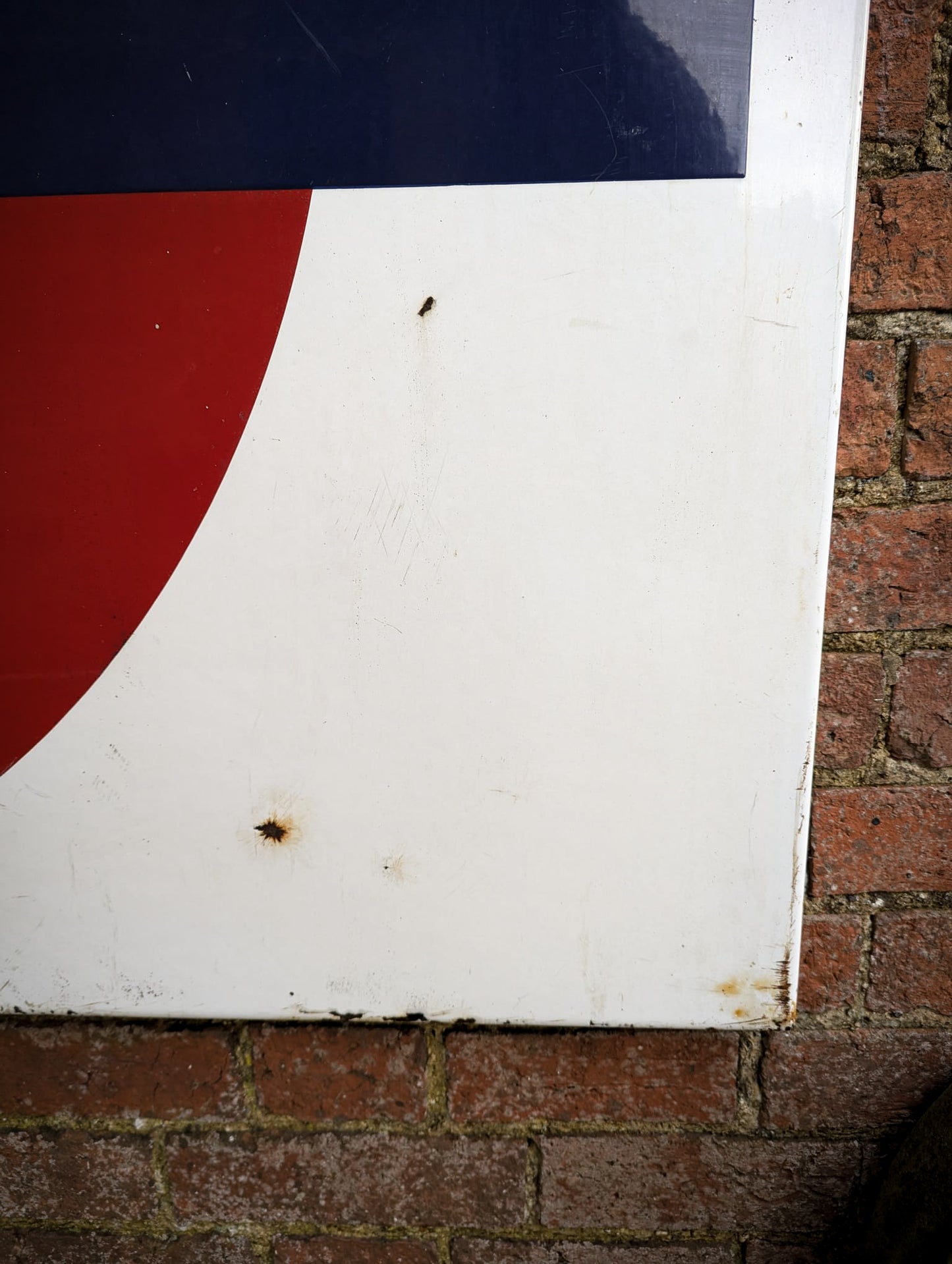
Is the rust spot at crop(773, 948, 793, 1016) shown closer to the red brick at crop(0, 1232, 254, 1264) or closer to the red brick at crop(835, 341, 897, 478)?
the red brick at crop(835, 341, 897, 478)

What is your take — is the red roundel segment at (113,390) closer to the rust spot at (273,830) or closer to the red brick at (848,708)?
the rust spot at (273,830)

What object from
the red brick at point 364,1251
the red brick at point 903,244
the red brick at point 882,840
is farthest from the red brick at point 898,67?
the red brick at point 364,1251

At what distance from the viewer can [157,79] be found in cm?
44

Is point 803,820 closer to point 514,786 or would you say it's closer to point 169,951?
point 514,786

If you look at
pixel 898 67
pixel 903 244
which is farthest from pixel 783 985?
pixel 898 67

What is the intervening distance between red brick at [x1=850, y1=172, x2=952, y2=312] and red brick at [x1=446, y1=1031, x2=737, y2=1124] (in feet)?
1.85

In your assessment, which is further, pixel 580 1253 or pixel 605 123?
pixel 580 1253

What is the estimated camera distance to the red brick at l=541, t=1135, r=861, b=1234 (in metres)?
0.58

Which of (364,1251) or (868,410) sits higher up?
(868,410)

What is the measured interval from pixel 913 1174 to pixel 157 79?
2.83 feet

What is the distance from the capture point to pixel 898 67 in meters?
0.50

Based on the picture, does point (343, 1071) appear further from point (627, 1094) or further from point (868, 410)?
point (868, 410)

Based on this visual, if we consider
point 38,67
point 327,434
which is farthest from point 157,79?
point 327,434

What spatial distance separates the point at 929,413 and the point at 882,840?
31cm
